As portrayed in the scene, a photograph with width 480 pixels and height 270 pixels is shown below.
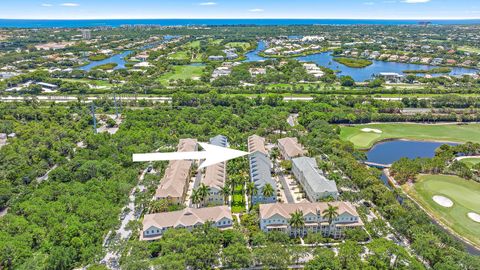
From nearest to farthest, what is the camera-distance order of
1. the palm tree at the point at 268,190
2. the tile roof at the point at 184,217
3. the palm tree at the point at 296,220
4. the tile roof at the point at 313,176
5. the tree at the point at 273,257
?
the tree at the point at 273,257 < the palm tree at the point at 296,220 < the tile roof at the point at 184,217 < the palm tree at the point at 268,190 < the tile roof at the point at 313,176

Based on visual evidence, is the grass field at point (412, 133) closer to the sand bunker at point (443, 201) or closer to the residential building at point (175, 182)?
the sand bunker at point (443, 201)

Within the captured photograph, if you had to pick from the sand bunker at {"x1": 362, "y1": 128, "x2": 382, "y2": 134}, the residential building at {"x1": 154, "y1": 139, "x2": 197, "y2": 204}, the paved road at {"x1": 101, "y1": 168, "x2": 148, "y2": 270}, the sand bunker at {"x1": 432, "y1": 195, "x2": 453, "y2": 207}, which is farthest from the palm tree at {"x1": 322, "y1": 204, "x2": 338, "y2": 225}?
the sand bunker at {"x1": 362, "y1": 128, "x2": 382, "y2": 134}

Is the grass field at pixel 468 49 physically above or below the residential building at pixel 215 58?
above

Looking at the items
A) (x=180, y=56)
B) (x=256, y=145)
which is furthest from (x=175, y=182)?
(x=180, y=56)

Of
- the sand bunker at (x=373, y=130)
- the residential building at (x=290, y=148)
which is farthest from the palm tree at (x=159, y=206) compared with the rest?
the sand bunker at (x=373, y=130)

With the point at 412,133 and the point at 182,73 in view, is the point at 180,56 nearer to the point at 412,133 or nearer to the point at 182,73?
the point at 182,73

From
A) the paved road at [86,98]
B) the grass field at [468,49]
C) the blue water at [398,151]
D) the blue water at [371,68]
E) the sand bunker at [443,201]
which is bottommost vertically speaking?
the sand bunker at [443,201]

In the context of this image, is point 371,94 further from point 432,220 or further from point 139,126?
point 139,126
